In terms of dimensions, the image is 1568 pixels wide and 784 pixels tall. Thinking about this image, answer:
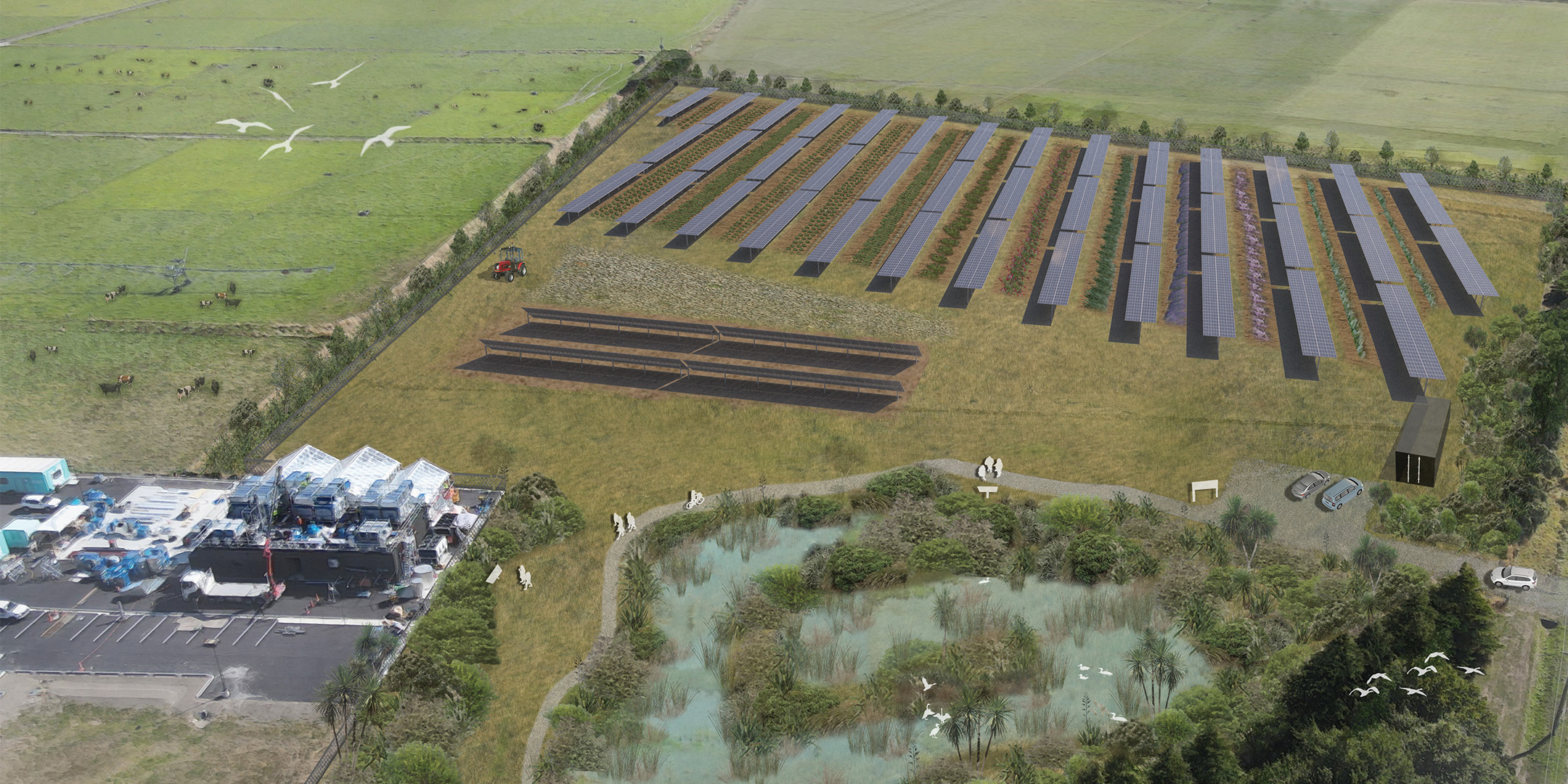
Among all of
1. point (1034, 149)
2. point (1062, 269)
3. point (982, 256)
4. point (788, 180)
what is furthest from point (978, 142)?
point (1062, 269)

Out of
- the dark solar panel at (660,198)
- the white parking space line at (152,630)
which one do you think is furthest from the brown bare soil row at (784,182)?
the white parking space line at (152,630)

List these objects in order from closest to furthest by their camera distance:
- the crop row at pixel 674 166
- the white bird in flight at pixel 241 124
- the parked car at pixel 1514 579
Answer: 1. the parked car at pixel 1514 579
2. the crop row at pixel 674 166
3. the white bird in flight at pixel 241 124

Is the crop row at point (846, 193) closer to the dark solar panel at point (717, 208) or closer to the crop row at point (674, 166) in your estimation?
the dark solar panel at point (717, 208)

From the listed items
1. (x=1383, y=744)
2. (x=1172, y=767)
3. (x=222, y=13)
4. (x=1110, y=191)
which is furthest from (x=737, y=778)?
(x=222, y=13)

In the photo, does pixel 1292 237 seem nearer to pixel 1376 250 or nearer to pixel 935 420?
pixel 1376 250

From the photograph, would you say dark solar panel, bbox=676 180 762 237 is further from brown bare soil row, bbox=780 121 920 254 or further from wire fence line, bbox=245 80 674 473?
wire fence line, bbox=245 80 674 473
